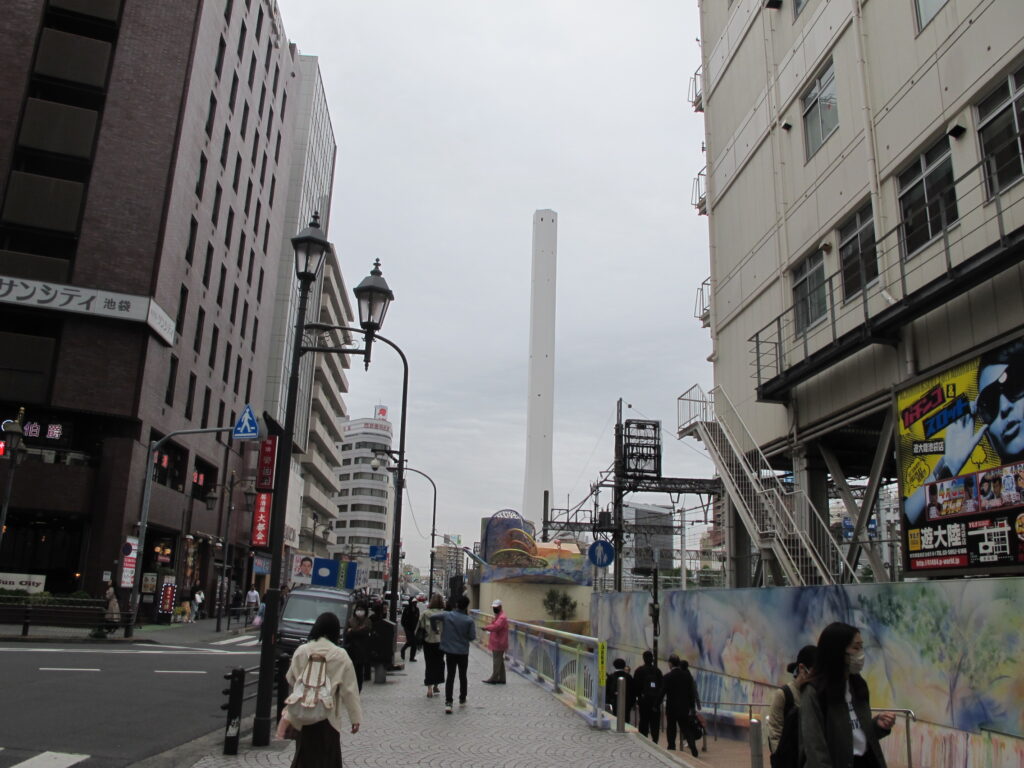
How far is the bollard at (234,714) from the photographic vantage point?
8.12m

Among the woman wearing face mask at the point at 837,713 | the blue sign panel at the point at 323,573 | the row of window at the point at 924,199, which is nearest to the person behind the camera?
the woman wearing face mask at the point at 837,713

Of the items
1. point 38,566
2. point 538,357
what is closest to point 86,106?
point 38,566

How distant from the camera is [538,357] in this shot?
296 feet

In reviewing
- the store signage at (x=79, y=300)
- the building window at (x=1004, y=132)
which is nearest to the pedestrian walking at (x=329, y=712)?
the building window at (x=1004, y=132)

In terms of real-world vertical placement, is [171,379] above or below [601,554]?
above

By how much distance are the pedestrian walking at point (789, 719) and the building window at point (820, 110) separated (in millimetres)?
13923

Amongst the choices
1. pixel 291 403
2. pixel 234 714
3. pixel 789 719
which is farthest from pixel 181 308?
pixel 789 719

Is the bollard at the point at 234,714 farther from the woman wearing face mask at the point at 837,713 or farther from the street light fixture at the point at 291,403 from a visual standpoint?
the woman wearing face mask at the point at 837,713

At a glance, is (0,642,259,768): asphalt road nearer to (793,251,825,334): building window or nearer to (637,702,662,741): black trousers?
(637,702,662,741): black trousers

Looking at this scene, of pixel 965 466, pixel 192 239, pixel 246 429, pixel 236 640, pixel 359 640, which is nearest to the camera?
pixel 965 466

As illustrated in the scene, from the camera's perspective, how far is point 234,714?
8.30 meters

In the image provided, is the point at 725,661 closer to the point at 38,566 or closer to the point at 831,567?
the point at 831,567

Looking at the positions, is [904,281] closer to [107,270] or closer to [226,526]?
[107,270]

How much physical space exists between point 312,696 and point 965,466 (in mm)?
9502
